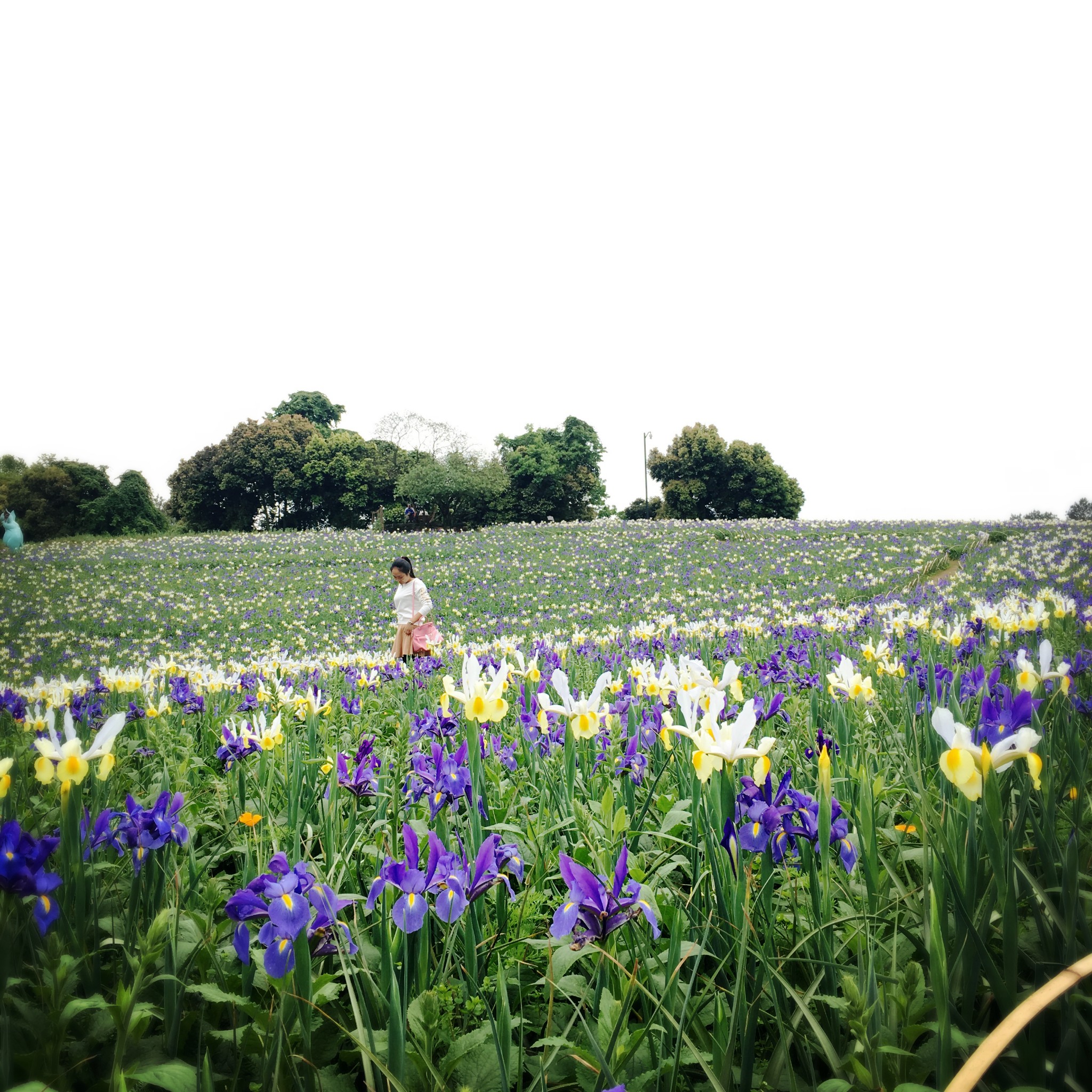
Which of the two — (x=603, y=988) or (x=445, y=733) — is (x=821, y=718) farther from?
(x=603, y=988)

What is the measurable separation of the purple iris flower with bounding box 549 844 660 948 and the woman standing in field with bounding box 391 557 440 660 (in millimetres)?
6594

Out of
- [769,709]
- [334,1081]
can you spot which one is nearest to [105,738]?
[334,1081]

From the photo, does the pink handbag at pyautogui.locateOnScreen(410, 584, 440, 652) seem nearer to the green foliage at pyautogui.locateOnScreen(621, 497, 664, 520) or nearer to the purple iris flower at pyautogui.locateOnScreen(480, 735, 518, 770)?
the purple iris flower at pyautogui.locateOnScreen(480, 735, 518, 770)

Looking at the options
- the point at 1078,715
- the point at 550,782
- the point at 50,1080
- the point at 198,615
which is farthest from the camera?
the point at 198,615

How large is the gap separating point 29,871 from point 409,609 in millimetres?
6946

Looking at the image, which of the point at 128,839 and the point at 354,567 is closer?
the point at 128,839

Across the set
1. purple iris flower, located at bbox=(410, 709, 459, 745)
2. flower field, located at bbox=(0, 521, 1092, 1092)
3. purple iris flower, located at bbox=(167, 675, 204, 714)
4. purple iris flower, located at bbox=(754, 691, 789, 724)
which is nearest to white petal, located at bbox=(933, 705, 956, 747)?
flower field, located at bbox=(0, 521, 1092, 1092)

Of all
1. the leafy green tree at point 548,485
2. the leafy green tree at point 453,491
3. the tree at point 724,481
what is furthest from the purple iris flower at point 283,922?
the tree at point 724,481

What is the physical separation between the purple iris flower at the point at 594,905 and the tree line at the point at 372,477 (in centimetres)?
447

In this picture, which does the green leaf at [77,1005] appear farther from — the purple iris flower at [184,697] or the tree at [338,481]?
the tree at [338,481]

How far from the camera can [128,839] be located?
129 cm

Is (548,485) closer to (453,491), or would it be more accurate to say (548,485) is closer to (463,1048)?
(453,491)

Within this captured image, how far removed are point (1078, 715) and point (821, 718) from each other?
4.84 feet

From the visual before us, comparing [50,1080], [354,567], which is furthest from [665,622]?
[354,567]
